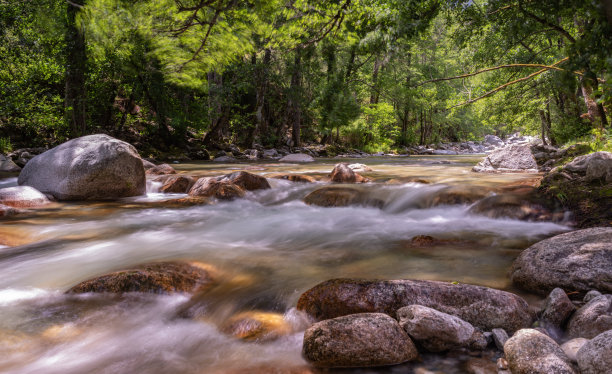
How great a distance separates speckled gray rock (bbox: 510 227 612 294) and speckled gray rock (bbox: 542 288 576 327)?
1.50 feet

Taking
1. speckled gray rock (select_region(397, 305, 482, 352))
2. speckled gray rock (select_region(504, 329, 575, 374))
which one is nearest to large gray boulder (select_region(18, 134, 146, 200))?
speckled gray rock (select_region(397, 305, 482, 352))

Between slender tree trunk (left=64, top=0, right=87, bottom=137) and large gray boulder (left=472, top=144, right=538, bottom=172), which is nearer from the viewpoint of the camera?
large gray boulder (left=472, top=144, right=538, bottom=172)

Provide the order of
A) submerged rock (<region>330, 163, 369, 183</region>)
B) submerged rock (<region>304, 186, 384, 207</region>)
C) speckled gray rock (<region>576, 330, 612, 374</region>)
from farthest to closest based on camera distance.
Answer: submerged rock (<region>330, 163, 369, 183</region>), submerged rock (<region>304, 186, 384, 207</region>), speckled gray rock (<region>576, 330, 612, 374</region>)

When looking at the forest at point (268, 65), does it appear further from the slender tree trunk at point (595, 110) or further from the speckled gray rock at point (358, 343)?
the speckled gray rock at point (358, 343)

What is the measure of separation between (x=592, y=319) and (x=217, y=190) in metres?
6.11

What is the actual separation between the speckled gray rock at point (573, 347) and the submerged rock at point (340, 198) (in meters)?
4.59

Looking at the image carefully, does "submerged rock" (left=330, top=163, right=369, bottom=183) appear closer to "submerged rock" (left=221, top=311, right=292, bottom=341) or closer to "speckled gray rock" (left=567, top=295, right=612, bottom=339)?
"submerged rock" (left=221, top=311, right=292, bottom=341)

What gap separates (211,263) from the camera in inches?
137

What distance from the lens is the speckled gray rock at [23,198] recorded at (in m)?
5.61

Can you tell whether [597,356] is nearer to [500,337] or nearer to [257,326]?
[500,337]

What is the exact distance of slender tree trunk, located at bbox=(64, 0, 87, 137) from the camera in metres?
11.8

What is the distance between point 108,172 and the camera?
658 cm

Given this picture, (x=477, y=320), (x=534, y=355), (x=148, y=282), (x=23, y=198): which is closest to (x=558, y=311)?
(x=477, y=320)

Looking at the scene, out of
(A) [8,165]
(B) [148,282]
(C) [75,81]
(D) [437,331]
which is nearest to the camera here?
(D) [437,331]
